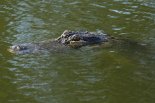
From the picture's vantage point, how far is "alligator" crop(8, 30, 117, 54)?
10.4 meters

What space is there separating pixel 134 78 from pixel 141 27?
4.25 m

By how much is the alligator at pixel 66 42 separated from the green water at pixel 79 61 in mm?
248

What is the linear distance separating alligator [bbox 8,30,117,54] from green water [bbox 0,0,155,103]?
25 cm

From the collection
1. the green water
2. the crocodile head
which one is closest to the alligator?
the crocodile head

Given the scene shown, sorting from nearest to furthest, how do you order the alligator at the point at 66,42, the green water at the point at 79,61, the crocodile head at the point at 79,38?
the green water at the point at 79,61
the alligator at the point at 66,42
the crocodile head at the point at 79,38

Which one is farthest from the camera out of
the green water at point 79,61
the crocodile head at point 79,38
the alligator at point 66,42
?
the crocodile head at point 79,38

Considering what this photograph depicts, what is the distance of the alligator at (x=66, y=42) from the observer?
34.1 ft

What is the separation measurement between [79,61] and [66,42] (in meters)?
1.08

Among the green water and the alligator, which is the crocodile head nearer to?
the alligator

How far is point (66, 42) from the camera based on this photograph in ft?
35.8

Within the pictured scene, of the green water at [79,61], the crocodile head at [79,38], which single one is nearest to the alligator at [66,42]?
the crocodile head at [79,38]

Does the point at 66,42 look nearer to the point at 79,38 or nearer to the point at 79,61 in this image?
the point at 79,38

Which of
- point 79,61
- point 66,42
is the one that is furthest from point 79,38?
point 79,61

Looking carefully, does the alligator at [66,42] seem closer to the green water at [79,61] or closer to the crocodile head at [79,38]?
the crocodile head at [79,38]
